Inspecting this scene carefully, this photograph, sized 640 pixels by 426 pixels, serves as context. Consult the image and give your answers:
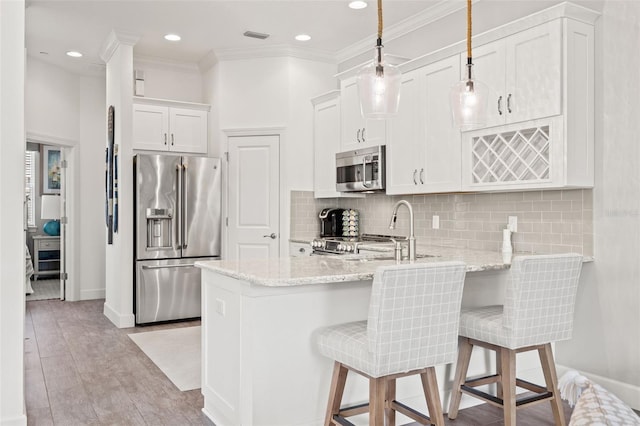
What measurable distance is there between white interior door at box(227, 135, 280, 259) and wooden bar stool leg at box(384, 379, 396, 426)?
313 centimetres

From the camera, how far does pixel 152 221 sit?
5.44 m

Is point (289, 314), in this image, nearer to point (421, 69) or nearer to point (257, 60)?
point (421, 69)

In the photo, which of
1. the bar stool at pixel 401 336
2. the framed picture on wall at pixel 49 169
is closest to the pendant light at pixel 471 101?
the bar stool at pixel 401 336

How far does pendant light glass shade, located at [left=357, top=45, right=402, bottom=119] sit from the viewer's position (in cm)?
237

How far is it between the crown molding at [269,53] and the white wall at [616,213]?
314cm

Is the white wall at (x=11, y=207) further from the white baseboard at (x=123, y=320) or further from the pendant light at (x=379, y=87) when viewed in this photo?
the white baseboard at (x=123, y=320)

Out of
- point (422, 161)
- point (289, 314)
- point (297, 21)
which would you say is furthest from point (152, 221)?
point (289, 314)

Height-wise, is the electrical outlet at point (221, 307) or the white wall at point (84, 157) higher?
the white wall at point (84, 157)

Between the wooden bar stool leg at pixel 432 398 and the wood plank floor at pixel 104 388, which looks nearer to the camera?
the wooden bar stool leg at pixel 432 398

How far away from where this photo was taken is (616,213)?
10.6ft

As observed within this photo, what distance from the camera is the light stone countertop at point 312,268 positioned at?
2395 mm

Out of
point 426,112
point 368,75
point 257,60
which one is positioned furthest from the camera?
point 257,60

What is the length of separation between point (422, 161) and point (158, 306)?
10.2ft

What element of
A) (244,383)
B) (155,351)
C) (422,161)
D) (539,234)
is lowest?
(155,351)
